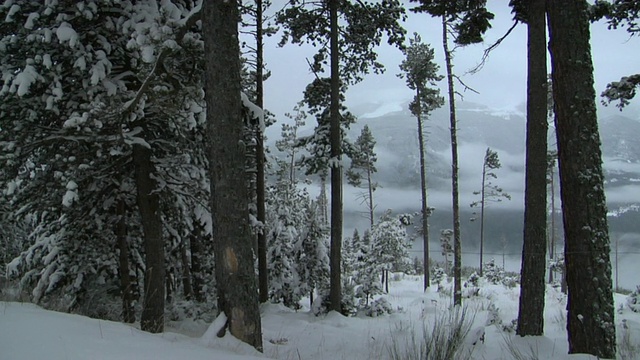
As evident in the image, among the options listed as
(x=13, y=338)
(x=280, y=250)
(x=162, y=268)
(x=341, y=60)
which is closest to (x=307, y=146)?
(x=341, y=60)

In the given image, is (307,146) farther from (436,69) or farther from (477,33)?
(436,69)

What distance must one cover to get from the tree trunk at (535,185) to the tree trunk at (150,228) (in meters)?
6.90

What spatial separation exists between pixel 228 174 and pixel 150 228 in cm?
362

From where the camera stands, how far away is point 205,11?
4.39 metres

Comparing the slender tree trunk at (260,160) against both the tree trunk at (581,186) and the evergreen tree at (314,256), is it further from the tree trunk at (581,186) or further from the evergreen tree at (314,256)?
the tree trunk at (581,186)

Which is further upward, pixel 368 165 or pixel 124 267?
pixel 368 165

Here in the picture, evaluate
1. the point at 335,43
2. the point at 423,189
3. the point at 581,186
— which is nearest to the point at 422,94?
the point at 423,189

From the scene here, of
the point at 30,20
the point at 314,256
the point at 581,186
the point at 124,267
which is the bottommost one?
the point at 314,256

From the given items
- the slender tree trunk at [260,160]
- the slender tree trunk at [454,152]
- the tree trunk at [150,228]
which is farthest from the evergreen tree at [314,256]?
the tree trunk at [150,228]

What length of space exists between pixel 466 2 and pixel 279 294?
41.0 ft

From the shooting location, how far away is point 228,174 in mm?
4312

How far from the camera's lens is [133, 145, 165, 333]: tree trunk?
7039 millimetres

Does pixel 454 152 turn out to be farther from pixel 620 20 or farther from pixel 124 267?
pixel 124 267

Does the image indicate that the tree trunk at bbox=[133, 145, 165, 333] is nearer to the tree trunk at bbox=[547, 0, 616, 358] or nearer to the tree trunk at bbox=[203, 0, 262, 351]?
the tree trunk at bbox=[203, 0, 262, 351]
